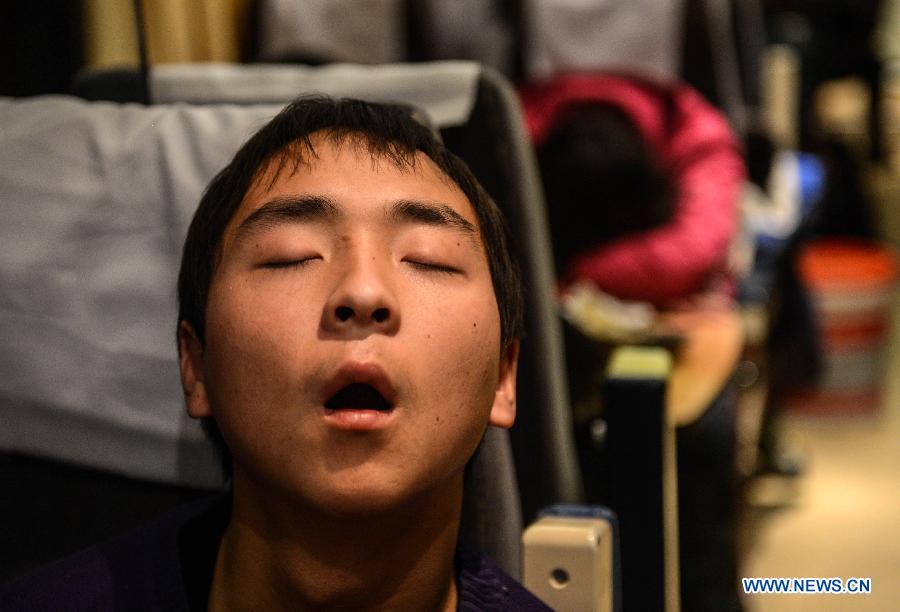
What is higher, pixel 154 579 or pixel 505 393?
pixel 505 393

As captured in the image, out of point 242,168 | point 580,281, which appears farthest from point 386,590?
point 580,281

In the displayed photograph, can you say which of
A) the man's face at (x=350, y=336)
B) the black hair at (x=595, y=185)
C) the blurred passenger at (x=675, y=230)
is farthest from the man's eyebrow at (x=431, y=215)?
the black hair at (x=595, y=185)

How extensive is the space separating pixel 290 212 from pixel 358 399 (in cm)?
13

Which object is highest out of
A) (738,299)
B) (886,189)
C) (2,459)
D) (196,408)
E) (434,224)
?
(434,224)

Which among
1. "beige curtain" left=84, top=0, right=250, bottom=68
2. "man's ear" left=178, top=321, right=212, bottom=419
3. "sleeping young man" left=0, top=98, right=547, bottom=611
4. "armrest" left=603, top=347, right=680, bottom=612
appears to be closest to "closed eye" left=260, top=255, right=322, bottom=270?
"sleeping young man" left=0, top=98, right=547, bottom=611

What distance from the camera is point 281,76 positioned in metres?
1.06

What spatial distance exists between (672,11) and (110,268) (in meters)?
1.75

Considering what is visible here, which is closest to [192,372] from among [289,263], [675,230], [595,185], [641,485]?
[289,263]

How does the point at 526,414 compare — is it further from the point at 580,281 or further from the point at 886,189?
the point at 886,189

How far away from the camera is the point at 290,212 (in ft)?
2.19

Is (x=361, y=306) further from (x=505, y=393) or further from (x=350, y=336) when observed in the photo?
(x=505, y=393)

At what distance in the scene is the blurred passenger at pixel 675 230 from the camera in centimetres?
144

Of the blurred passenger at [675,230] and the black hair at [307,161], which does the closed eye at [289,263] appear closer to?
the black hair at [307,161]

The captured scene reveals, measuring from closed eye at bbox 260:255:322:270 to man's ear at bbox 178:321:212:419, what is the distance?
10 centimetres
